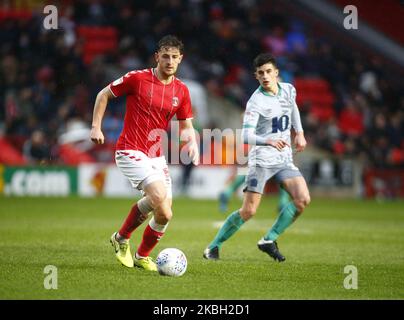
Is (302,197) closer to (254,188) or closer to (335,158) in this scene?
(254,188)

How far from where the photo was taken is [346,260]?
33.6ft

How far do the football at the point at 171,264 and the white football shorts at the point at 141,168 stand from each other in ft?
2.14

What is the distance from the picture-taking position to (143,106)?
8.99 meters

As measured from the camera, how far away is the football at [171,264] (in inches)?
335

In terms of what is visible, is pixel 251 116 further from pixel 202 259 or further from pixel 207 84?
pixel 207 84

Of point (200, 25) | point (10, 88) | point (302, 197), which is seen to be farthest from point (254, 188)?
point (200, 25)

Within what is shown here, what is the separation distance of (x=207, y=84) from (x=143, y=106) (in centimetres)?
1660

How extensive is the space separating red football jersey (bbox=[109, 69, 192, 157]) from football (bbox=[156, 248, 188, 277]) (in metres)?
1.09

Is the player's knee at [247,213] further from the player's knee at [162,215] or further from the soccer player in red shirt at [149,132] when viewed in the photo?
the player's knee at [162,215]

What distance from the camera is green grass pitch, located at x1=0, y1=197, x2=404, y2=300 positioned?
761cm

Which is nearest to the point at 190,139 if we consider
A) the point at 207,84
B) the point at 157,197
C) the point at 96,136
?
the point at 157,197

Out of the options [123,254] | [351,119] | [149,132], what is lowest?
[123,254]

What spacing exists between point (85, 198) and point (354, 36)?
37.3 feet

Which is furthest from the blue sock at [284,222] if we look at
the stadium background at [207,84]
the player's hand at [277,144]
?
the stadium background at [207,84]
